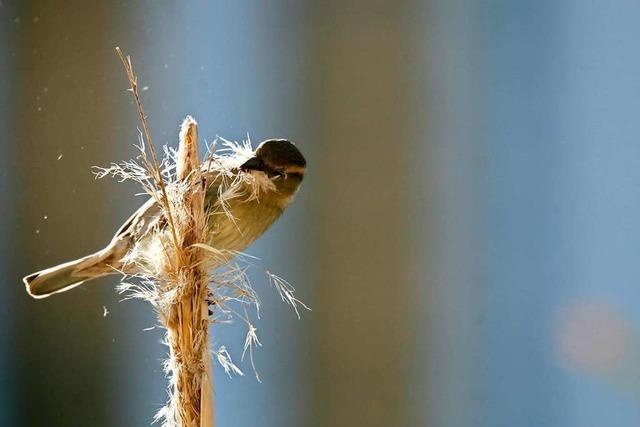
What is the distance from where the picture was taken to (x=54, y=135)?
1664 millimetres

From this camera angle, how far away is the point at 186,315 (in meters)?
1.06

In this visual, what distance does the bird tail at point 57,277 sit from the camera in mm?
1384

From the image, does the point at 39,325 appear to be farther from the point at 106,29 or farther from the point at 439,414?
the point at 439,414

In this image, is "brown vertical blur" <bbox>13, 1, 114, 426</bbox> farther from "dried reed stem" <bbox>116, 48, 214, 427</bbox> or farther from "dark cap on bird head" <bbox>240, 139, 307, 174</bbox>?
"dried reed stem" <bbox>116, 48, 214, 427</bbox>

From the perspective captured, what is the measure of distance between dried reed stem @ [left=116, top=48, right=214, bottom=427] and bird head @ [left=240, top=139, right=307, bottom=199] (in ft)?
1.17

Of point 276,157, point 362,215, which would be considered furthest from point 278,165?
point 362,215

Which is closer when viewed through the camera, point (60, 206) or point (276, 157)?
point (276, 157)

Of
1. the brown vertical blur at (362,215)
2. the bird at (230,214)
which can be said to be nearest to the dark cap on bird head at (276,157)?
the bird at (230,214)

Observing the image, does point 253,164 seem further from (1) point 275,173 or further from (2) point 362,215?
(2) point 362,215

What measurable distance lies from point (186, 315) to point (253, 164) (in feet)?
1.56

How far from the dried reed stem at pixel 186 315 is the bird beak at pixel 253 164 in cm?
35

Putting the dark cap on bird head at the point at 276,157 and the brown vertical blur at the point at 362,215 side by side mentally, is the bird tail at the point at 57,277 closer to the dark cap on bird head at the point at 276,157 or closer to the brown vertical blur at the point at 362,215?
the dark cap on bird head at the point at 276,157

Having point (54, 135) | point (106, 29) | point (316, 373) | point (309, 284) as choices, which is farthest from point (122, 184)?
point (316, 373)

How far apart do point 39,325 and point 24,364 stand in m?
0.08
